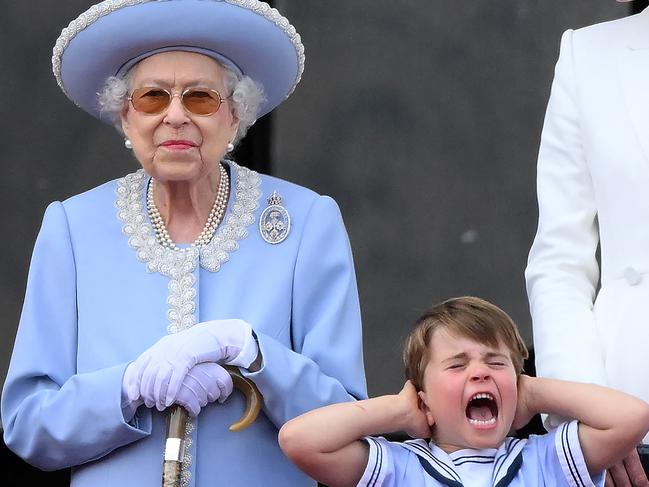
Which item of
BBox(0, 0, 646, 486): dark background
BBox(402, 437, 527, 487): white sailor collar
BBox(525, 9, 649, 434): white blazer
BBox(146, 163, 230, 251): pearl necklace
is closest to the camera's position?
BBox(402, 437, 527, 487): white sailor collar

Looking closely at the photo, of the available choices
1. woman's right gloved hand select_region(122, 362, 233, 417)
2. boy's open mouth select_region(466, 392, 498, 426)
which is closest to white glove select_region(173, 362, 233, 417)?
woman's right gloved hand select_region(122, 362, 233, 417)

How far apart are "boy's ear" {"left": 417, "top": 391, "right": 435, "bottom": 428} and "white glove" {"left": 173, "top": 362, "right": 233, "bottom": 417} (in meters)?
0.38

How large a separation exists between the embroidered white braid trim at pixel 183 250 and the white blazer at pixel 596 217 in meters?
0.64

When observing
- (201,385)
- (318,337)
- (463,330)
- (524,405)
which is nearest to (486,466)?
(524,405)

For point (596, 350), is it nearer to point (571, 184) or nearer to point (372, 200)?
point (571, 184)

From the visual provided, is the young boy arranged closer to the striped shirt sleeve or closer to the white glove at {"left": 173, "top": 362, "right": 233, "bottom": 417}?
the striped shirt sleeve

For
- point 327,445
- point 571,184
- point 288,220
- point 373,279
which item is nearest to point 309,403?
point 327,445

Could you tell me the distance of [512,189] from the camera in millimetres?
A: 5863

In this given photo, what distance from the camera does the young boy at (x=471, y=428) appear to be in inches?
148

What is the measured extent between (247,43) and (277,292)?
21.4 inches

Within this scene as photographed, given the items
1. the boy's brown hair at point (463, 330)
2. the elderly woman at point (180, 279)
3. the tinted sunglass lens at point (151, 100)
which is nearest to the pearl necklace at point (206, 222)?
the elderly woman at point (180, 279)

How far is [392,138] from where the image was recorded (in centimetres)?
590

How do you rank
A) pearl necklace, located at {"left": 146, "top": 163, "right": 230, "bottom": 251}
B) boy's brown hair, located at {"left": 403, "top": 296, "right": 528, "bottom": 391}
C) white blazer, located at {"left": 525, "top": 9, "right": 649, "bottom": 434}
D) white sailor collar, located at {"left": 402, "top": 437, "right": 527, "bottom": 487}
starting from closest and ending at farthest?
white sailor collar, located at {"left": 402, "top": 437, "right": 527, "bottom": 487} < boy's brown hair, located at {"left": 403, "top": 296, "right": 528, "bottom": 391} < white blazer, located at {"left": 525, "top": 9, "right": 649, "bottom": 434} < pearl necklace, located at {"left": 146, "top": 163, "right": 230, "bottom": 251}

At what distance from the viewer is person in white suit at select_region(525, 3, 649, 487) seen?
4.02 metres
